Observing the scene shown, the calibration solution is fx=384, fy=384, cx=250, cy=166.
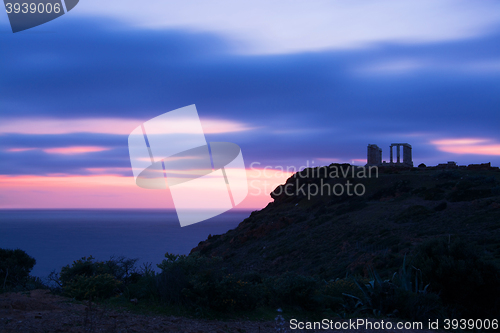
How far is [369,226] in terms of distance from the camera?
28.3 meters

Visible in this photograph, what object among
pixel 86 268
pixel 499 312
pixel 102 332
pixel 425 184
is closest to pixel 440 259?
pixel 499 312

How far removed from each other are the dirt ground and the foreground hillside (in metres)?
3.62

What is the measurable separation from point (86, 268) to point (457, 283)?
8348 mm

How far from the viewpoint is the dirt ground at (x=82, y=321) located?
5.46 m

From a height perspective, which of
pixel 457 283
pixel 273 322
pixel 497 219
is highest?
pixel 497 219

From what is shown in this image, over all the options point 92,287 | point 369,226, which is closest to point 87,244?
point 369,226

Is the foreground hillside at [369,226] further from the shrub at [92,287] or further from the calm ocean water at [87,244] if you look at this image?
Result: the calm ocean water at [87,244]

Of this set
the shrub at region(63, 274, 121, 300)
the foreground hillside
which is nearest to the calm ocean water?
the shrub at region(63, 274, 121, 300)

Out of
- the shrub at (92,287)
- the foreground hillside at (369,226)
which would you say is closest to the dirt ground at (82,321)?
the shrub at (92,287)

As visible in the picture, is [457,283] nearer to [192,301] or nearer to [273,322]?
[273,322]

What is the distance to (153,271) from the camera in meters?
8.42

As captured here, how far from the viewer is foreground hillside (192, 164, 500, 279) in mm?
19703

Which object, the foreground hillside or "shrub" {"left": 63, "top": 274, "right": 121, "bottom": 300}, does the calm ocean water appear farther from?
the foreground hillside

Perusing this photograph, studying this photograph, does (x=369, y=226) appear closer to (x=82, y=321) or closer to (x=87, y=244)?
(x=82, y=321)
